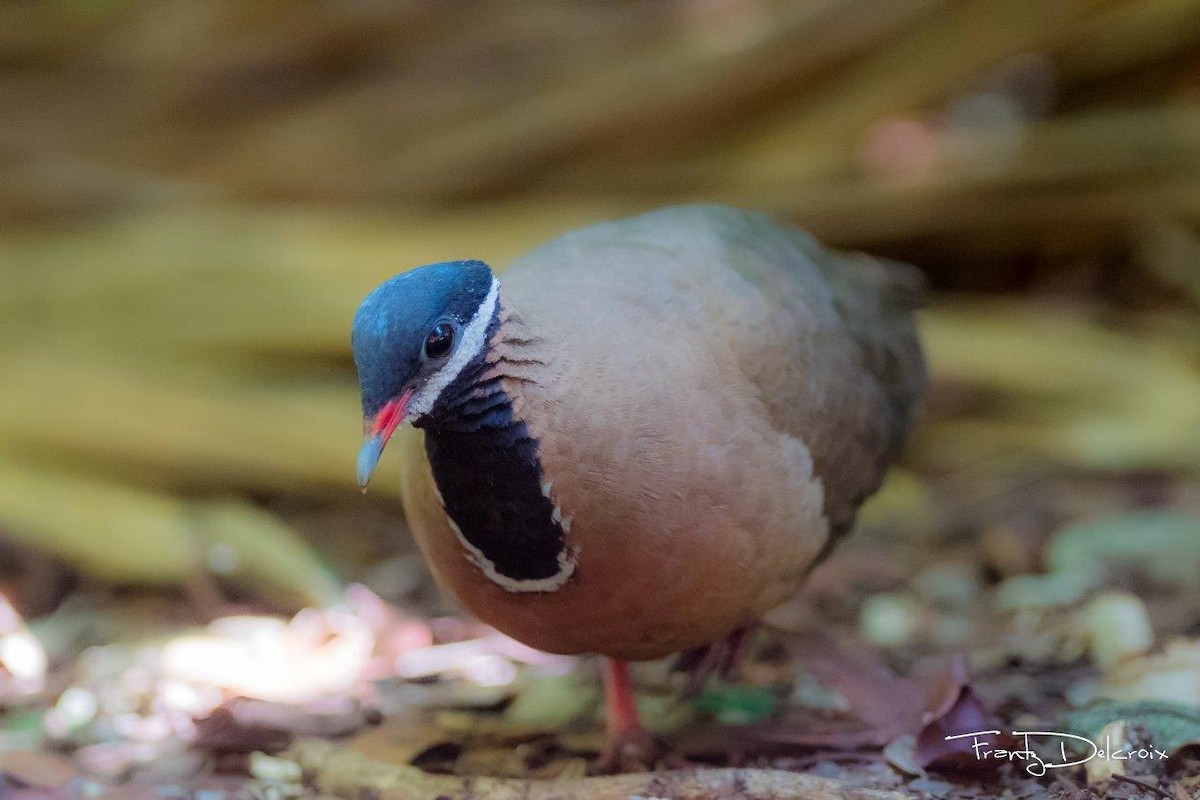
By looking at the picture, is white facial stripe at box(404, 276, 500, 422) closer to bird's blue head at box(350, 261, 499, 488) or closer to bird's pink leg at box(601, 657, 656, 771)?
bird's blue head at box(350, 261, 499, 488)

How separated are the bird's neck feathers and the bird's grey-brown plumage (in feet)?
0.03

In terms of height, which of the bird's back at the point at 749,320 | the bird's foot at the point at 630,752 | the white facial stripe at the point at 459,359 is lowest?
the bird's foot at the point at 630,752

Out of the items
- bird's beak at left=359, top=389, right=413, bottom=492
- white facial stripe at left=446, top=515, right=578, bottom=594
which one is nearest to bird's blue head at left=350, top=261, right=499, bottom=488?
bird's beak at left=359, top=389, right=413, bottom=492

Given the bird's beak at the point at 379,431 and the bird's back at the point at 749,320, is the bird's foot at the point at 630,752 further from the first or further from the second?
the bird's beak at the point at 379,431

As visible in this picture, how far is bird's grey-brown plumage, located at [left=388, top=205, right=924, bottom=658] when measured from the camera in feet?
7.79

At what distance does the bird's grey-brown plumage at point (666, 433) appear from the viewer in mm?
2375

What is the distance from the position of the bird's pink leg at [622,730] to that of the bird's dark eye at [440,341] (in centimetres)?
101

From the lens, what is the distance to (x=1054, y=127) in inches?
209

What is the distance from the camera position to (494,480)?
7.73 ft

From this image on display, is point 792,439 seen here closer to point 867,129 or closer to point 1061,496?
point 1061,496

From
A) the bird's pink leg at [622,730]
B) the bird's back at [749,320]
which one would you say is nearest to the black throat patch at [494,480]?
the bird's back at [749,320]

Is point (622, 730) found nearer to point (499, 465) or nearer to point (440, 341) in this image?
point (499, 465)

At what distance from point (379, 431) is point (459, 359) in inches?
8.0

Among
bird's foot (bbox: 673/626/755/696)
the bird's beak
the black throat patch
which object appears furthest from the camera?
bird's foot (bbox: 673/626/755/696)
